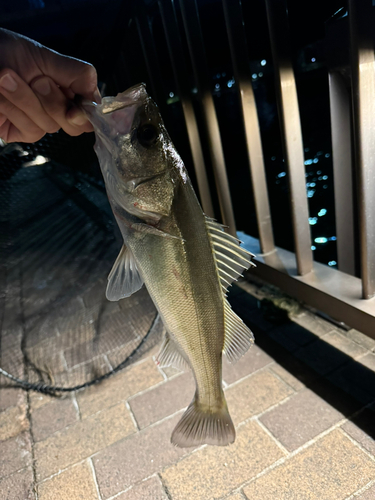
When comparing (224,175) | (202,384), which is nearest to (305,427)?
(202,384)

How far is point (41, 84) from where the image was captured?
3.72ft

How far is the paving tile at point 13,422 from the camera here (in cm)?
267

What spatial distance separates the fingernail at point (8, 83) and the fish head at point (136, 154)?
0.22 metres

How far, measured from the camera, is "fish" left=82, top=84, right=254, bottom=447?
115 cm

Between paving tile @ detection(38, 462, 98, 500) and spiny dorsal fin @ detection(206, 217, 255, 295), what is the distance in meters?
1.78

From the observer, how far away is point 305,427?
2309 millimetres

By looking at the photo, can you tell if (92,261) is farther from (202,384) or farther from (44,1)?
(202,384)

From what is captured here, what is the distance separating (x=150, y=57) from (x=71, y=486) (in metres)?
3.59

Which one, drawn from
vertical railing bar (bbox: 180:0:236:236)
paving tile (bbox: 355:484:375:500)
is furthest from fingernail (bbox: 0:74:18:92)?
paving tile (bbox: 355:484:375:500)

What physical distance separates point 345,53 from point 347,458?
2501mm


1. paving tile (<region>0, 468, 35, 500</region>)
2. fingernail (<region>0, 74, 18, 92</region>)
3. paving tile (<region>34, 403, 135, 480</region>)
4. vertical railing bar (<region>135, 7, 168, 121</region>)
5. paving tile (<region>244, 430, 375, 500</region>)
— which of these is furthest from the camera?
vertical railing bar (<region>135, 7, 168, 121</region>)

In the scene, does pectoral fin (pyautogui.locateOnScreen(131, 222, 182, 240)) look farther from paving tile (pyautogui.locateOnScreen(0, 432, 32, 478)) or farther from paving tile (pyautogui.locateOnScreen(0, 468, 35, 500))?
paving tile (pyautogui.locateOnScreen(0, 432, 32, 478))

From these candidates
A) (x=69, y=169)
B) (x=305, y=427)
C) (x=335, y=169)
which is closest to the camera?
(x=305, y=427)

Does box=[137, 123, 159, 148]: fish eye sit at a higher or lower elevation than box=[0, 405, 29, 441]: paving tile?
higher
